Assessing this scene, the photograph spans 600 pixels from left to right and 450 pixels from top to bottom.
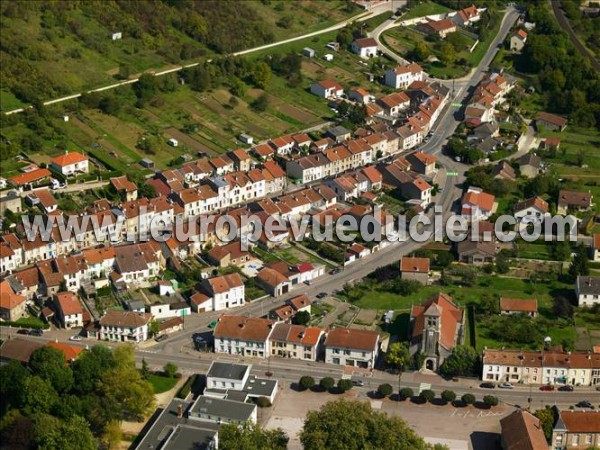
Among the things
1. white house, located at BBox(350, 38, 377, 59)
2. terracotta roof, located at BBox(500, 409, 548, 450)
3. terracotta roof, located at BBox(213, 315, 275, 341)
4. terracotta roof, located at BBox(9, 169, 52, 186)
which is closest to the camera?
terracotta roof, located at BBox(500, 409, 548, 450)

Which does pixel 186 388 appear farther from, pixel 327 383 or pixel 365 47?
pixel 365 47

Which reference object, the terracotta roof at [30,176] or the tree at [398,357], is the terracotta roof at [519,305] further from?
the terracotta roof at [30,176]

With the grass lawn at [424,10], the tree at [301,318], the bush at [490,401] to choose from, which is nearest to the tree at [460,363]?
the bush at [490,401]

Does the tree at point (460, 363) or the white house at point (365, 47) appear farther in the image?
→ the white house at point (365, 47)

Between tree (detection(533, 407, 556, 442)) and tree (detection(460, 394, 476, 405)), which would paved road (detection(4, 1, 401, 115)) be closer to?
tree (detection(460, 394, 476, 405))

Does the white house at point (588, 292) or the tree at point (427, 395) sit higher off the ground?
the white house at point (588, 292)

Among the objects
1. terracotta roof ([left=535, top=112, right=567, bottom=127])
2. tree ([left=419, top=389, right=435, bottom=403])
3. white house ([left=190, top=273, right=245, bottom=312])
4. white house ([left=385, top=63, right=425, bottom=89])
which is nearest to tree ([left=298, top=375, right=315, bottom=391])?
tree ([left=419, top=389, right=435, bottom=403])
